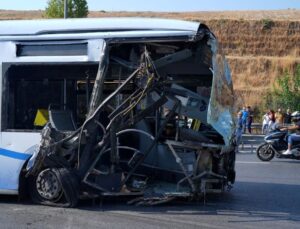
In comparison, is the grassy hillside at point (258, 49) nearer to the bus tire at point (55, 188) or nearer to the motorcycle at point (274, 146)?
the motorcycle at point (274, 146)

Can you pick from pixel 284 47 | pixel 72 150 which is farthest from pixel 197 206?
pixel 284 47

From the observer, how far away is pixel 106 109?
9203 mm

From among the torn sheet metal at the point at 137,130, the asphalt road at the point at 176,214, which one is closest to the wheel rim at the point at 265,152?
the asphalt road at the point at 176,214

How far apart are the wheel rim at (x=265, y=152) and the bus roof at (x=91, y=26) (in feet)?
30.5

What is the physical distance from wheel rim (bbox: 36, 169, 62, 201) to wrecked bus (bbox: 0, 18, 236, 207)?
0.01m

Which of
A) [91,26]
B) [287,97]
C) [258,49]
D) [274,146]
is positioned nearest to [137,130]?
[91,26]

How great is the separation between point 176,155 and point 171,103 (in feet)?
2.52

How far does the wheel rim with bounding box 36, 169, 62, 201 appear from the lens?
9078mm

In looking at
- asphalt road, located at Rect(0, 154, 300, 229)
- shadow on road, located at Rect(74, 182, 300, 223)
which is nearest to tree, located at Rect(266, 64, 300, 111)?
asphalt road, located at Rect(0, 154, 300, 229)

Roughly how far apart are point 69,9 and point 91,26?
3265 cm

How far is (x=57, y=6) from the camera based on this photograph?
41.1 metres

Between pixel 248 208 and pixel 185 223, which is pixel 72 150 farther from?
pixel 248 208

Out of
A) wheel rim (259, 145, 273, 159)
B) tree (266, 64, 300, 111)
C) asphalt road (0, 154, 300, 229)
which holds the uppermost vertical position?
tree (266, 64, 300, 111)

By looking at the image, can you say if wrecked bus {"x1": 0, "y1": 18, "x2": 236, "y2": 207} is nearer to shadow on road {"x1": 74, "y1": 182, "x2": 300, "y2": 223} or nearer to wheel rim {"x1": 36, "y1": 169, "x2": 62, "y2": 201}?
wheel rim {"x1": 36, "y1": 169, "x2": 62, "y2": 201}
